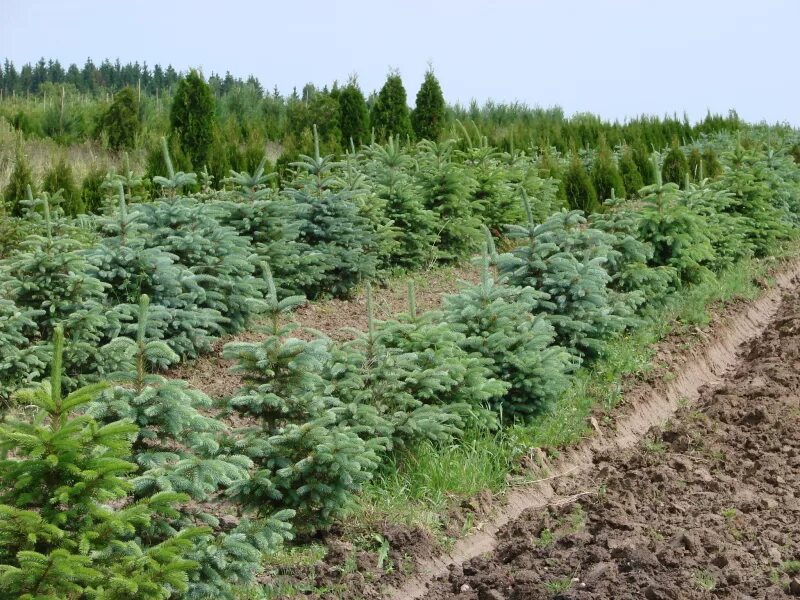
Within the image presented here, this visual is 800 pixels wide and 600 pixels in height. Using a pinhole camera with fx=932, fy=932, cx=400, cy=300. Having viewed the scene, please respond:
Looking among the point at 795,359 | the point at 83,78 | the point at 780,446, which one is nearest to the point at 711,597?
the point at 780,446

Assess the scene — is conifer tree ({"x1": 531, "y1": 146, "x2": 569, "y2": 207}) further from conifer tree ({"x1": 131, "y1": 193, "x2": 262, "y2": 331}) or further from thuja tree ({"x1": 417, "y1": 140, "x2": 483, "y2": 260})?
conifer tree ({"x1": 131, "y1": 193, "x2": 262, "y2": 331})

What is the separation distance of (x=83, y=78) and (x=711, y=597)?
2057 inches

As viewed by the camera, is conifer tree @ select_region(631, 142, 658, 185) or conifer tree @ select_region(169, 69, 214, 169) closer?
conifer tree @ select_region(169, 69, 214, 169)

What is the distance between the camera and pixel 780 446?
7.23 meters

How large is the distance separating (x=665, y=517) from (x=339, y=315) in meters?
4.80

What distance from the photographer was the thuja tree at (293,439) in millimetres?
5004

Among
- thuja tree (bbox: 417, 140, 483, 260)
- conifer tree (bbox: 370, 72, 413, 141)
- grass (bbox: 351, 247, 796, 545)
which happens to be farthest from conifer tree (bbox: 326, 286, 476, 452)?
conifer tree (bbox: 370, 72, 413, 141)

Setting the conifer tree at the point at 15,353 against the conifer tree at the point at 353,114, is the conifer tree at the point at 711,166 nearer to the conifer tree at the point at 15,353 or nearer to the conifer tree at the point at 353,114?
the conifer tree at the point at 353,114

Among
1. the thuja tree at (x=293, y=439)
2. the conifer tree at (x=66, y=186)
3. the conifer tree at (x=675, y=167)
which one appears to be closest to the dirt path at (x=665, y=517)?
the thuja tree at (x=293, y=439)

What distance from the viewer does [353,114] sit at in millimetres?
20484

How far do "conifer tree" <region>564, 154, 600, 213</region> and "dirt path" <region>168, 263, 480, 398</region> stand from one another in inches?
184

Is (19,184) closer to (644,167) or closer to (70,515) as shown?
(70,515)

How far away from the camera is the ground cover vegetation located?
3840 millimetres

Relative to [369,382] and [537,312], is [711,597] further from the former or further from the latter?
[537,312]
